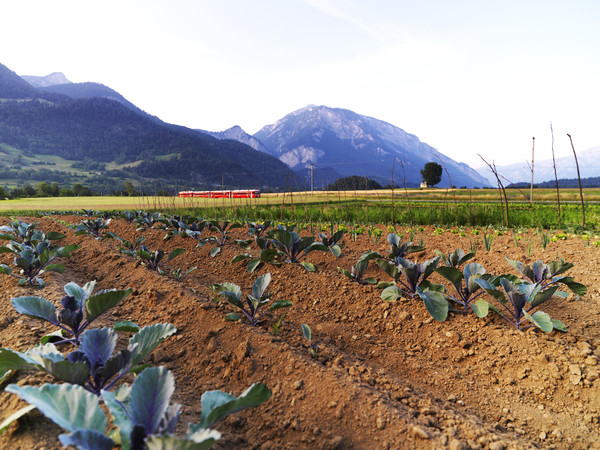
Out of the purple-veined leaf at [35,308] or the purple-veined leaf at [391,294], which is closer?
the purple-veined leaf at [35,308]

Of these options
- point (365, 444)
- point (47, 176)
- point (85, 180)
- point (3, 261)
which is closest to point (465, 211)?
point (365, 444)

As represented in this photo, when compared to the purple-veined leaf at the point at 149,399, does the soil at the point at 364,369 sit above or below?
below

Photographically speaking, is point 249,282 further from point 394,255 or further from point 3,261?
point 3,261

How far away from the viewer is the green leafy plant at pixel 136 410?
3.32 ft

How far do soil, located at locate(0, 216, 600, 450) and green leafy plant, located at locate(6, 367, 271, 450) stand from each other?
47 centimetres

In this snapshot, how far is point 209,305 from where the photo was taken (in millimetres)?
2979

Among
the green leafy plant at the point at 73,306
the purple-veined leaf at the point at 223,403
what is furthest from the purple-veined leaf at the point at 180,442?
the green leafy plant at the point at 73,306

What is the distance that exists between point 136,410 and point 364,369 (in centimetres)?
158

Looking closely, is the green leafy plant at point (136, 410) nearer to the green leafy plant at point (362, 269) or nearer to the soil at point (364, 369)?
the soil at point (364, 369)

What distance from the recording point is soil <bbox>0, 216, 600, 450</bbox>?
1688mm

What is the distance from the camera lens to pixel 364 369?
89.0 inches

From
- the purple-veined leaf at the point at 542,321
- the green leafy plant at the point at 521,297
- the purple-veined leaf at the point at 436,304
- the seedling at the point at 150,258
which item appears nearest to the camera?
the purple-veined leaf at the point at 542,321

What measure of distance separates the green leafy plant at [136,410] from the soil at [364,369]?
47cm

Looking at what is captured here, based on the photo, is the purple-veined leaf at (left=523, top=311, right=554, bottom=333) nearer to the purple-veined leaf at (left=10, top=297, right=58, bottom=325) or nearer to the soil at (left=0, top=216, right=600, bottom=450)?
the soil at (left=0, top=216, right=600, bottom=450)
